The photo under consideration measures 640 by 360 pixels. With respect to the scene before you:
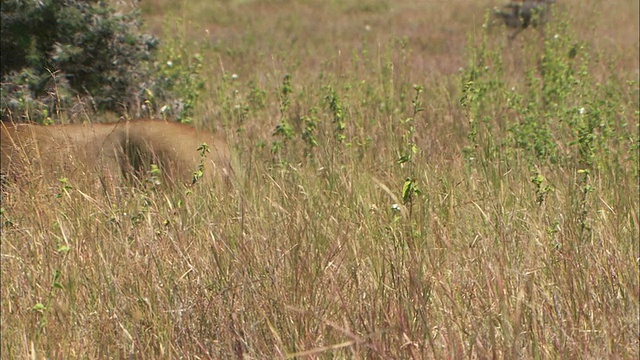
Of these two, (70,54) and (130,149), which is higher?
(70,54)

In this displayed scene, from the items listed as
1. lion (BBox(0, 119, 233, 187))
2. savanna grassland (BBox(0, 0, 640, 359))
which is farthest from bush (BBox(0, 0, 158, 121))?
savanna grassland (BBox(0, 0, 640, 359))

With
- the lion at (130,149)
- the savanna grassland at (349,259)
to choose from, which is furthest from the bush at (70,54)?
the savanna grassland at (349,259)

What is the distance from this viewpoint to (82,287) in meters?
2.94

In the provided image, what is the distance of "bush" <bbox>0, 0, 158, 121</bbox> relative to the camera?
5410mm

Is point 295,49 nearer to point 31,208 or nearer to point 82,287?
point 31,208

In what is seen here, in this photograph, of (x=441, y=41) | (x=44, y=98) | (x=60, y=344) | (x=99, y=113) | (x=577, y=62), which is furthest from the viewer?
(x=441, y=41)

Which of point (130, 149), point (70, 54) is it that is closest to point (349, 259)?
point (130, 149)

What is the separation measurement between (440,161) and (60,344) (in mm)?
2356

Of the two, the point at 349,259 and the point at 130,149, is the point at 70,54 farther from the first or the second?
the point at 349,259

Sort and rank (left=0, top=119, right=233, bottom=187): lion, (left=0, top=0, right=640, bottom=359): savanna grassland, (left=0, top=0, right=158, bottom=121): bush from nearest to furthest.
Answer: (left=0, top=0, right=640, bottom=359): savanna grassland
(left=0, top=119, right=233, bottom=187): lion
(left=0, top=0, right=158, bottom=121): bush

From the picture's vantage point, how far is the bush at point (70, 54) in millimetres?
5410

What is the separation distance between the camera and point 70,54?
5.65m

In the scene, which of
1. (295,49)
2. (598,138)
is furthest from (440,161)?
(295,49)

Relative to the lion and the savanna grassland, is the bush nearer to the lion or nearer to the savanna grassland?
the lion
